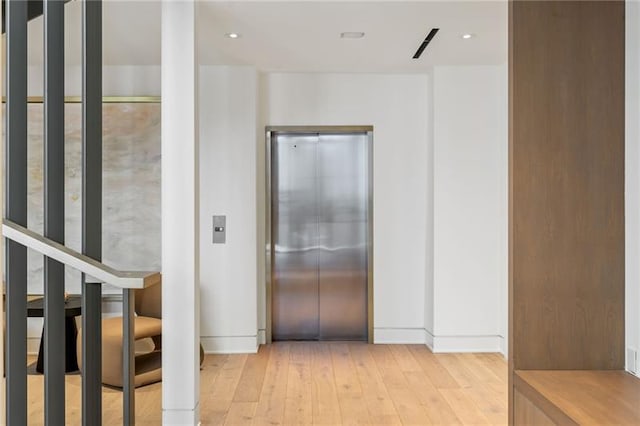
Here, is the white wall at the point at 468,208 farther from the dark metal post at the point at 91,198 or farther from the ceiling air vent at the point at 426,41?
the dark metal post at the point at 91,198

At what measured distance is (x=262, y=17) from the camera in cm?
347

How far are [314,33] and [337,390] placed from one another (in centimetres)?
249

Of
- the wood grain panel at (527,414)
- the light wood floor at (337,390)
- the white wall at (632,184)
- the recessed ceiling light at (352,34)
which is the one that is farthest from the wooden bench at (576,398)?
the recessed ceiling light at (352,34)

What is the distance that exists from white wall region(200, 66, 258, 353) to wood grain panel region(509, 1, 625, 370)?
2.76m

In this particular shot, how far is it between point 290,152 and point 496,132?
1869 mm

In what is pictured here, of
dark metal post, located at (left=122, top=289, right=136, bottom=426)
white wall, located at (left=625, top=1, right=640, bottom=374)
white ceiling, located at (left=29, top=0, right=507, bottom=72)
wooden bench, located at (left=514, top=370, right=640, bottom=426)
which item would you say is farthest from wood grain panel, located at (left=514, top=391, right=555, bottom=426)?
white ceiling, located at (left=29, top=0, right=507, bottom=72)

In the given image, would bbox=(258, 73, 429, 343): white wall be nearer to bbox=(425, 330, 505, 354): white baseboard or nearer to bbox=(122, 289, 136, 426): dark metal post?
bbox=(425, 330, 505, 354): white baseboard

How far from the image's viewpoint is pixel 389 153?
16.7ft

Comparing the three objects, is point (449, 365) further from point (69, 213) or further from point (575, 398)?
point (69, 213)

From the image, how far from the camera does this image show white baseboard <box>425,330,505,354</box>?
4.77 metres

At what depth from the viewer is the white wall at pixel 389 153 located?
16.6 ft

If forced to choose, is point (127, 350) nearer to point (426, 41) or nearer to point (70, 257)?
point (70, 257)

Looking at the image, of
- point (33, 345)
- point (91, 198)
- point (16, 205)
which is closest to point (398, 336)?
point (33, 345)

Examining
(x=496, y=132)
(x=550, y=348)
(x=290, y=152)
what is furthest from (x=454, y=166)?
(x=550, y=348)
